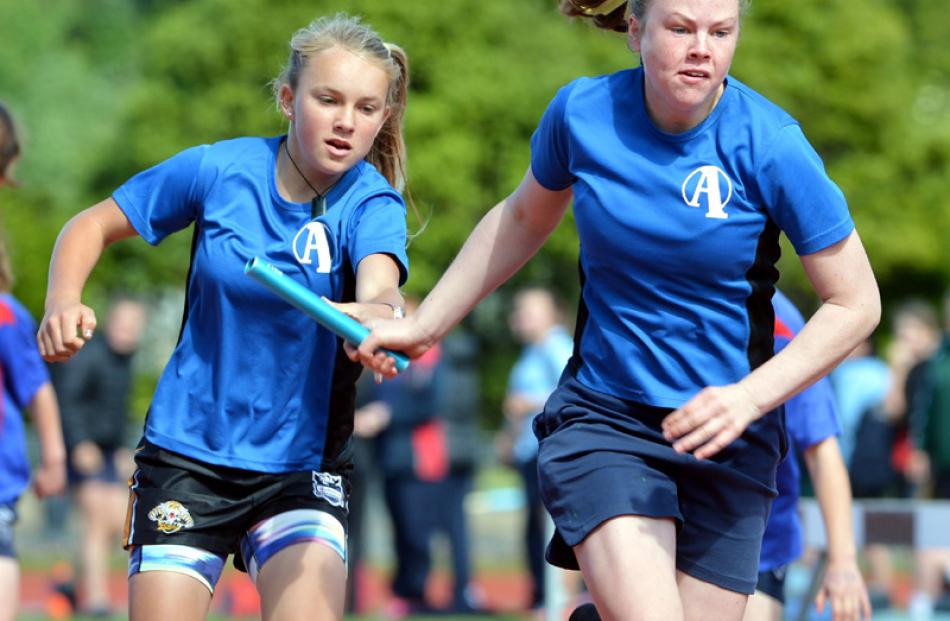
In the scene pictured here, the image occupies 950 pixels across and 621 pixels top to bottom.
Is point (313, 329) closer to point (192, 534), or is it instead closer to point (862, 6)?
point (192, 534)

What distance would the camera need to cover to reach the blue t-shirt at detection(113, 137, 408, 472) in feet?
A: 14.6

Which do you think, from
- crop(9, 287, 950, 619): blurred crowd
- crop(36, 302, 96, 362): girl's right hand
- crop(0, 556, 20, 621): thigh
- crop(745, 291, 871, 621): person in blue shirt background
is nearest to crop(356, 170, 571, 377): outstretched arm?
crop(36, 302, 96, 362): girl's right hand

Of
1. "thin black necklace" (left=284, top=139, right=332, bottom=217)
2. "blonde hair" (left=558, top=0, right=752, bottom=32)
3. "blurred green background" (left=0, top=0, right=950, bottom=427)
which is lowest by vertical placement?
"thin black necklace" (left=284, top=139, right=332, bottom=217)

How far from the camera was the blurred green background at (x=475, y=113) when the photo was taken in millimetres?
31469

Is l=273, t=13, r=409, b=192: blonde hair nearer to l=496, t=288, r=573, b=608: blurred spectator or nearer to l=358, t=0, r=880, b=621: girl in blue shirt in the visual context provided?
l=358, t=0, r=880, b=621: girl in blue shirt

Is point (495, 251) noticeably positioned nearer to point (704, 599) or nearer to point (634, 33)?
point (634, 33)

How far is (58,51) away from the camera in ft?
162

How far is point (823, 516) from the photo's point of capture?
523 cm

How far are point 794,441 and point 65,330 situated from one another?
8.12ft

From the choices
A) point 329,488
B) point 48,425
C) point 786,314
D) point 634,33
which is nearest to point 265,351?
point 329,488

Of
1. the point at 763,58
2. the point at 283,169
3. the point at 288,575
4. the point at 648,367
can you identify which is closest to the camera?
the point at 648,367

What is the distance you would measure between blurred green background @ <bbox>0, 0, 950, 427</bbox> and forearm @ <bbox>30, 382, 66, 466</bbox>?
65.4 feet

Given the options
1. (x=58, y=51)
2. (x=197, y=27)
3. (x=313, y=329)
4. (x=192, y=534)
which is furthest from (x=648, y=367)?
(x=58, y=51)

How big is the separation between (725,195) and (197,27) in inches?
1166
